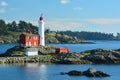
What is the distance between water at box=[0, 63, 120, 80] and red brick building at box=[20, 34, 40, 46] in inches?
521

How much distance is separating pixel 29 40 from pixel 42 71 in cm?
2493

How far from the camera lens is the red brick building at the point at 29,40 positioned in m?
105

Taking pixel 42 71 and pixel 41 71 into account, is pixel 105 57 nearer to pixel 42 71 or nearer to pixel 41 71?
pixel 42 71

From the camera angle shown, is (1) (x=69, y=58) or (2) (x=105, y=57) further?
(2) (x=105, y=57)

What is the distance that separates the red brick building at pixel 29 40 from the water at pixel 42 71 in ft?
43.4

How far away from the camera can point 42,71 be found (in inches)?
3211

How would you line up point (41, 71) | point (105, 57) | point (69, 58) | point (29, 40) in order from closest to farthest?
point (41, 71) < point (69, 58) < point (105, 57) < point (29, 40)

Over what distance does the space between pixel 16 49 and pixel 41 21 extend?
10076mm

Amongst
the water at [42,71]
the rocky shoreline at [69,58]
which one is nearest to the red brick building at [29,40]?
the rocky shoreline at [69,58]

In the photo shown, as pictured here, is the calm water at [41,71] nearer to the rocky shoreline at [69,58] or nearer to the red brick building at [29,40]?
the rocky shoreline at [69,58]

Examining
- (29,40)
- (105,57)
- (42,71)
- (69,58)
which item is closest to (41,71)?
(42,71)

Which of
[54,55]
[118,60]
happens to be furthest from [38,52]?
[118,60]

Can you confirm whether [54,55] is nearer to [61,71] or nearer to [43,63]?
[43,63]

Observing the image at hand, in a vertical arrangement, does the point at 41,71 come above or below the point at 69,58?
below
